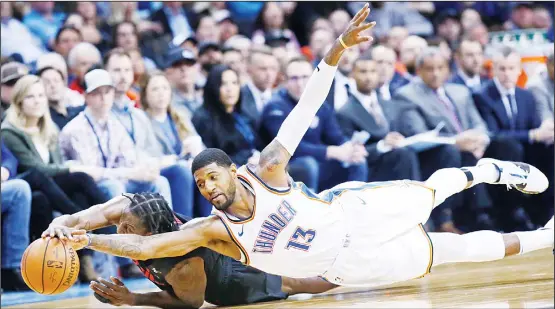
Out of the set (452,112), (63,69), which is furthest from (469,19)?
(63,69)

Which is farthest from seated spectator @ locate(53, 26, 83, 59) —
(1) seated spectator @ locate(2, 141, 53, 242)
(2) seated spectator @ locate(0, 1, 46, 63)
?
(1) seated spectator @ locate(2, 141, 53, 242)

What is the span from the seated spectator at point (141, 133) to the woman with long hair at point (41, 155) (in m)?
0.64

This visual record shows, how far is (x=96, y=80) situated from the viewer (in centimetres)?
768

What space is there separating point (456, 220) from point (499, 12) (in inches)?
161

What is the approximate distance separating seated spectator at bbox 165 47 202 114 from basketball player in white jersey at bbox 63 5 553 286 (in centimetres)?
339

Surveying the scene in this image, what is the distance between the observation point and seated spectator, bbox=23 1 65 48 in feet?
29.6

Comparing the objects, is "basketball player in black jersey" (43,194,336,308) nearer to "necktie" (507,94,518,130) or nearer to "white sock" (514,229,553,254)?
"white sock" (514,229,553,254)

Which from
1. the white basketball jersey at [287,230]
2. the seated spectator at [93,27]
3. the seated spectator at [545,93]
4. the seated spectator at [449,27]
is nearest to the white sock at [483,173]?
the white basketball jersey at [287,230]

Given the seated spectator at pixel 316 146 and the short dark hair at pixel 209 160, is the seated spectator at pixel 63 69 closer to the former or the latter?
the seated spectator at pixel 316 146

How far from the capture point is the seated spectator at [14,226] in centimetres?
704

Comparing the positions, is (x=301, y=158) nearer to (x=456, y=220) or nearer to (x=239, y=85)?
(x=239, y=85)

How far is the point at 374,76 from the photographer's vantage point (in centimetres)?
873

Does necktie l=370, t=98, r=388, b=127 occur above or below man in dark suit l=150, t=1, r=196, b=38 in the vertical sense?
below

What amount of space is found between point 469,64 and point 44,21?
4.59 meters
